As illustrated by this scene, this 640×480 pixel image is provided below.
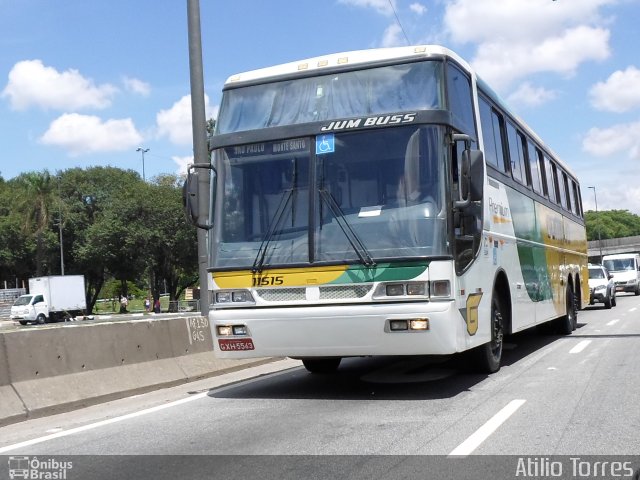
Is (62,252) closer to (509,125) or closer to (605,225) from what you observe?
(509,125)

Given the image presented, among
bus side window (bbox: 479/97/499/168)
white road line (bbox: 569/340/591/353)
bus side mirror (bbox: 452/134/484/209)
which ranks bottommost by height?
white road line (bbox: 569/340/591/353)

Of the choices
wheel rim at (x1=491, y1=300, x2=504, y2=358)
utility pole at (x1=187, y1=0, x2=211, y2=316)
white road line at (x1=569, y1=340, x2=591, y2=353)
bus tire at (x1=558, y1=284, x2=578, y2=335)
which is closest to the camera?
wheel rim at (x1=491, y1=300, x2=504, y2=358)

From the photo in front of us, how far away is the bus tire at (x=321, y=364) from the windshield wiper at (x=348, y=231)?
3.29 metres

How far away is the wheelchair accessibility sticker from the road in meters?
2.81

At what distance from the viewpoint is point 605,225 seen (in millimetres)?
168000

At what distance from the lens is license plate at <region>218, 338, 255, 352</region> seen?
28.5 feet

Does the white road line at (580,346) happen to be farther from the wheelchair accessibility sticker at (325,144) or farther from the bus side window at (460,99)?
the wheelchair accessibility sticker at (325,144)

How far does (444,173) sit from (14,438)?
200 inches

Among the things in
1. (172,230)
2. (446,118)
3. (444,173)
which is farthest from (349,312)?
(172,230)

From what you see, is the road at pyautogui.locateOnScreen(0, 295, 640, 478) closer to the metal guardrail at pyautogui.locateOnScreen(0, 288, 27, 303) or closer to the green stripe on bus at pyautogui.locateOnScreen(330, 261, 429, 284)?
the green stripe on bus at pyautogui.locateOnScreen(330, 261, 429, 284)

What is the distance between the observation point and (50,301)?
53.3 m

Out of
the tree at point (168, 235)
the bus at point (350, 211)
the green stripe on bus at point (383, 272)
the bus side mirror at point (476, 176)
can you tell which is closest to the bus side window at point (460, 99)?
the bus at point (350, 211)

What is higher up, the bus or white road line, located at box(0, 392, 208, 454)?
the bus

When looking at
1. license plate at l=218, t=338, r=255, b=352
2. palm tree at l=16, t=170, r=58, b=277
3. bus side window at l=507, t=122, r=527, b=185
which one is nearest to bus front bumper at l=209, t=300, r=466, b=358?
license plate at l=218, t=338, r=255, b=352
